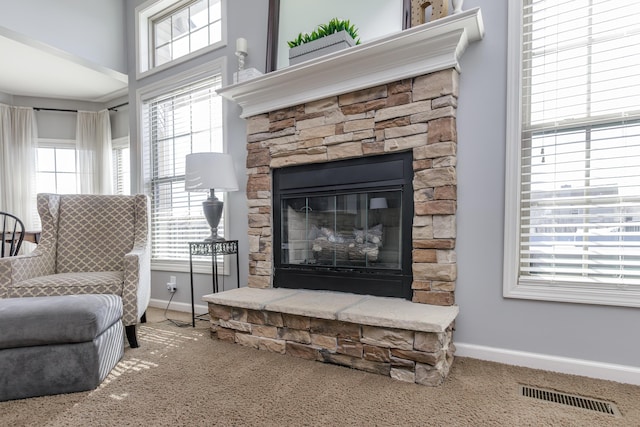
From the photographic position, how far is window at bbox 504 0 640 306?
1676 mm

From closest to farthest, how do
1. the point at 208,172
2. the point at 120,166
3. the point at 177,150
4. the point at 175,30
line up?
the point at 208,172
the point at 177,150
the point at 175,30
the point at 120,166

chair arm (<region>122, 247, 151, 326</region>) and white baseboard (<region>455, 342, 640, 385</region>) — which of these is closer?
white baseboard (<region>455, 342, 640, 385</region>)

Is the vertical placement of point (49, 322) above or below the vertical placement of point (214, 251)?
below

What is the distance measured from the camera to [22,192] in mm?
4848

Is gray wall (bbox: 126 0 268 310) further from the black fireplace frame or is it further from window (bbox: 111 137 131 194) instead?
window (bbox: 111 137 131 194)

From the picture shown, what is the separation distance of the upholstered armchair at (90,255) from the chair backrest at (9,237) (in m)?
0.58

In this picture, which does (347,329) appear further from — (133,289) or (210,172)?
(210,172)

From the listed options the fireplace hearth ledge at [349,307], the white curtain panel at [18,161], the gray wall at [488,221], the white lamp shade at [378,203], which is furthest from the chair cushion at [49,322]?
the white curtain panel at [18,161]

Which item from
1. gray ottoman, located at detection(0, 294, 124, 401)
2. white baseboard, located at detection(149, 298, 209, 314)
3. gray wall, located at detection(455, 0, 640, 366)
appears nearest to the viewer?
gray ottoman, located at detection(0, 294, 124, 401)

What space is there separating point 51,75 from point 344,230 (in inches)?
171

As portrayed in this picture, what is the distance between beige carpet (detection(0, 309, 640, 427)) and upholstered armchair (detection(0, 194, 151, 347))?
1.85 feet

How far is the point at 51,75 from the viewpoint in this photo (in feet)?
14.3

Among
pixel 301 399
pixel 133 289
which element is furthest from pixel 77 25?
pixel 301 399

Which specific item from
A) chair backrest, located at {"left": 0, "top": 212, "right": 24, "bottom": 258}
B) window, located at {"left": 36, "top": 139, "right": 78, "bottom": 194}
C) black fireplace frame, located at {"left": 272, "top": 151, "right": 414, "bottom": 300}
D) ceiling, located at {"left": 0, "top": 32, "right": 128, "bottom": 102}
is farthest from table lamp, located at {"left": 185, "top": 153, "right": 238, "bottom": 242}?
window, located at {"left": 36, "top": 139, "right": 78, "bottom": 194}
